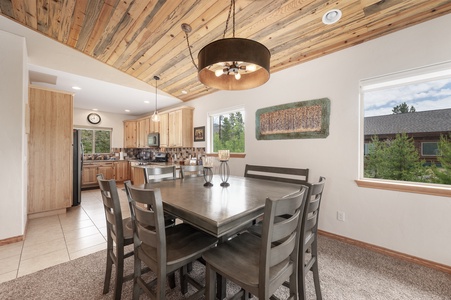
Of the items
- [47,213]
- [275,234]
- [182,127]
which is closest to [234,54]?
[275,234]

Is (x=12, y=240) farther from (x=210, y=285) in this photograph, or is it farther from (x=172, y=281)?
(x=210, y=285)

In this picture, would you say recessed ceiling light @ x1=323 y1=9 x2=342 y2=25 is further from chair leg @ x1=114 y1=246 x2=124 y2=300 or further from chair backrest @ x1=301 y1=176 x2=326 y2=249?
chair leg @ x1=114 y1=246 x2=124 y2=300

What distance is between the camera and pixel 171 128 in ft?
17.0

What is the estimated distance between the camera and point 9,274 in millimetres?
A: 1856

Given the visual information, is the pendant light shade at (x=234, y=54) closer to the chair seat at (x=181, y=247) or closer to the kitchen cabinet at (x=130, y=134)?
the chair seat at (x=181, y=247)

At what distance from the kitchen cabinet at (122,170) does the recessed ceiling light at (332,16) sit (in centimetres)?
658

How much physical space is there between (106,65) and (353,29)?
408 centimetres

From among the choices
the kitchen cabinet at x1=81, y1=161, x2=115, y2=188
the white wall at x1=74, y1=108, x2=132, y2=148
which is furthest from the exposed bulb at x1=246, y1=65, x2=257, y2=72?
the white wall at x1=74, y1=108, x2=132, y2=148

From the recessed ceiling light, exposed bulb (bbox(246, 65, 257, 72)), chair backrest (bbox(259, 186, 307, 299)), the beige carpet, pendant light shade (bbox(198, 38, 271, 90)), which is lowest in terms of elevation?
the beige carpet

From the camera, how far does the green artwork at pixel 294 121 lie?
271 cm

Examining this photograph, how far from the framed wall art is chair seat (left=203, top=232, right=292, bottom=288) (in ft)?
11.5

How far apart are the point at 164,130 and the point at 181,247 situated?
456cm

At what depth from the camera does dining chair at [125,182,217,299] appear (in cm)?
110

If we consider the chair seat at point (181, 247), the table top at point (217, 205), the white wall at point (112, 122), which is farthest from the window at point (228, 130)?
the white wall at point (112, 122)
